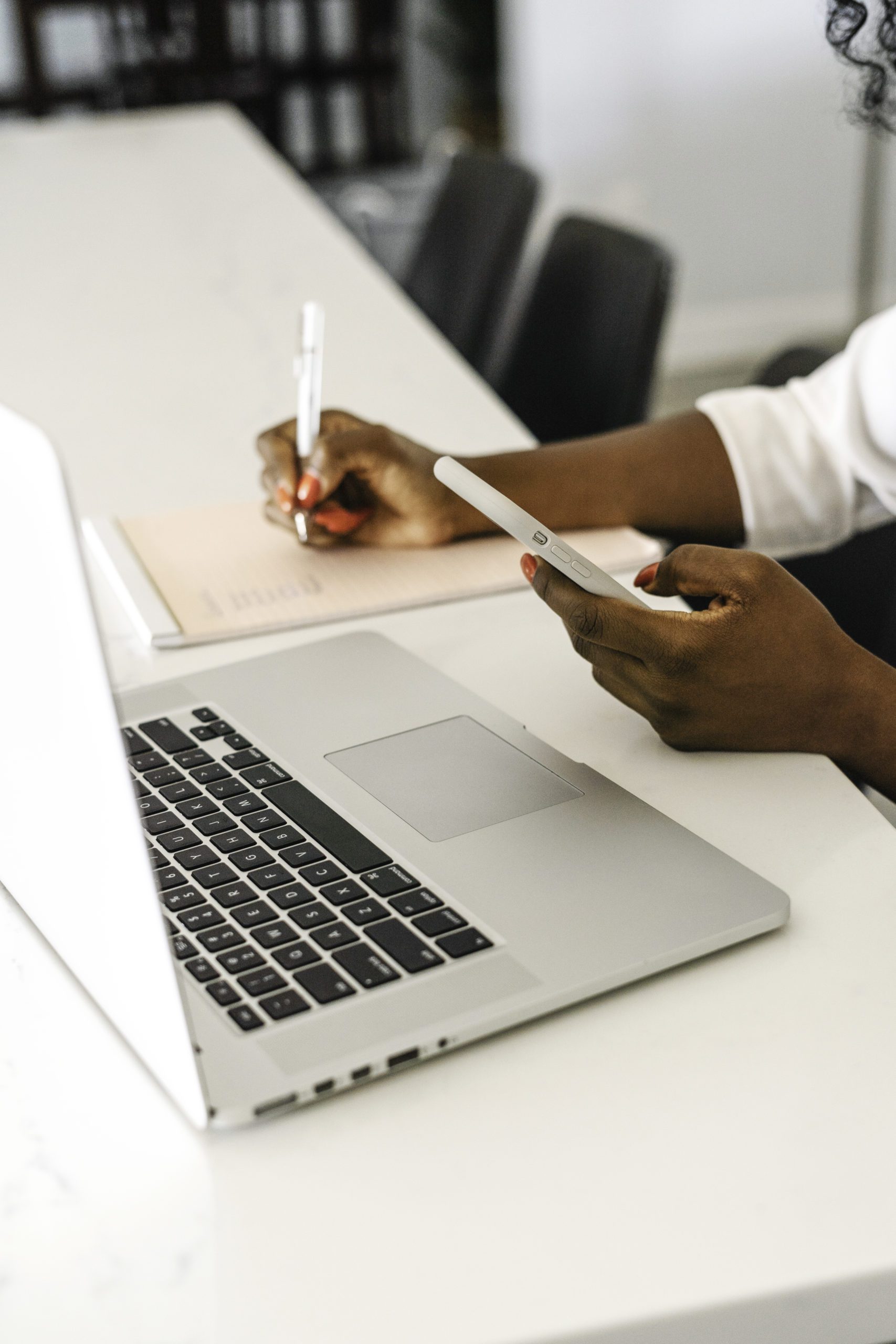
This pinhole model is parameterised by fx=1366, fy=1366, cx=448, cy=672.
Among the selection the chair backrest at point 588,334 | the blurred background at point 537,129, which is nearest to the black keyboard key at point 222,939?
the chair backrest at point 588,334

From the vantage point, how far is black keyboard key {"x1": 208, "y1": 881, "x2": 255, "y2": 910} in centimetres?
57

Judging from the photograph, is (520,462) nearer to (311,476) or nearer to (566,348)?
(311,476)

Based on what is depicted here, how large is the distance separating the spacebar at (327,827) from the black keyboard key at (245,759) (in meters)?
0.03

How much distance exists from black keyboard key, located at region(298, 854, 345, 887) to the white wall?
304 centimetres

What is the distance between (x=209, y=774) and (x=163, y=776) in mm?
23

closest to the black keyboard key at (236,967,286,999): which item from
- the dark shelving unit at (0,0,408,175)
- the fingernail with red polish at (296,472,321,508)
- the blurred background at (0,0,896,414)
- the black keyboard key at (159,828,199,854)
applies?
the black keyboard key at (159,828,199,854)

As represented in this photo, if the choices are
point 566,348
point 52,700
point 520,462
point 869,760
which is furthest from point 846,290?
point 52,700

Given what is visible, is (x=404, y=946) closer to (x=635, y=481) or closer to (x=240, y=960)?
(x=240, y=960)

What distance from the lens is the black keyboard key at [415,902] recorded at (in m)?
0.57

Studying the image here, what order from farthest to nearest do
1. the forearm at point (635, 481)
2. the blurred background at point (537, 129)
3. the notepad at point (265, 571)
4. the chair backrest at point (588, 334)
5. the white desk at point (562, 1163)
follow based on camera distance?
1. the blurred background at point (537, 129)
2. the chair backrest at point (588, 334)
3. the forearm at point (635, 481)
4. the notepad at point (265, 571)
5. the white desk at point (562, 1163)

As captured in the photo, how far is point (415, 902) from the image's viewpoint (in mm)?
572

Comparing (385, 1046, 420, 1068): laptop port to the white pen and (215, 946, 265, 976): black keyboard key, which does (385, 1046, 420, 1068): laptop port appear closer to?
(215, 946, 265, 976): black keyboard key

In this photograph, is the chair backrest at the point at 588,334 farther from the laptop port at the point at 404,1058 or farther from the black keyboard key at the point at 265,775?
the laptop port at the point at 404,1058

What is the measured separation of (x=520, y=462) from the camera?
1001 mm
